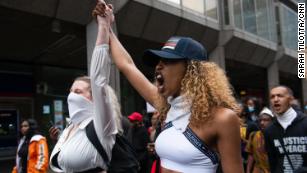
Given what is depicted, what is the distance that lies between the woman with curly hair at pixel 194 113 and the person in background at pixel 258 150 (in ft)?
14.8

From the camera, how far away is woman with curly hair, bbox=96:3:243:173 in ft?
7.40

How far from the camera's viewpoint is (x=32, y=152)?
774 cm

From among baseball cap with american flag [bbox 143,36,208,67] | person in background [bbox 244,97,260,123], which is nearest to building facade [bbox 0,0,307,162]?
person in background [bbox 244,97,260,123]

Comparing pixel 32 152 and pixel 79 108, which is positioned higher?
pixel 79 108

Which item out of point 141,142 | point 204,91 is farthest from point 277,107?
point 141,142

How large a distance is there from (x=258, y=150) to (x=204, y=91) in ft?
16.6

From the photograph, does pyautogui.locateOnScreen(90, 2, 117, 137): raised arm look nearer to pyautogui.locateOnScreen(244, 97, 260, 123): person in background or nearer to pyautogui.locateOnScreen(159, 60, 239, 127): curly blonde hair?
pyautogui.locateOnScreen(159, 60, 239, 127): curly blonde hair

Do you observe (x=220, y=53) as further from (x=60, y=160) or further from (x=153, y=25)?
(x=60, y=160)

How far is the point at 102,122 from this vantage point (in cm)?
339

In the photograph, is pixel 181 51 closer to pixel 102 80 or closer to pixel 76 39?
pixel 102 80

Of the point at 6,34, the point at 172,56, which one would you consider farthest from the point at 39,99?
the point at 172,56

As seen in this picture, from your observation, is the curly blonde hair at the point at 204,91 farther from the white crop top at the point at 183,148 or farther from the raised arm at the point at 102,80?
the raised arm at the point at 102,80

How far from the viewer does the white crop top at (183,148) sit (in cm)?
230

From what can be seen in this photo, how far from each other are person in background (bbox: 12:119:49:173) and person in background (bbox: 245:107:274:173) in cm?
334
